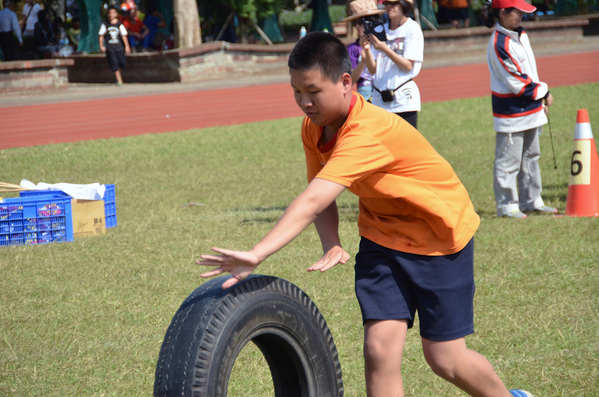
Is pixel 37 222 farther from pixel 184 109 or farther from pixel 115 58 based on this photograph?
pixel 115 58

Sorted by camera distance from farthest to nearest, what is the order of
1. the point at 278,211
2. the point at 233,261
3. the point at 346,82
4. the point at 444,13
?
the point at 444,13 → the point at 278,211 → the point at 346,82 → the point at 233,261

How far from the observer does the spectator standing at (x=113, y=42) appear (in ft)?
60.6

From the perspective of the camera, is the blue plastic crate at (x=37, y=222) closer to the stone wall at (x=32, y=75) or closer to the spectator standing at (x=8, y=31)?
the stone wall at (x=32, y=75)

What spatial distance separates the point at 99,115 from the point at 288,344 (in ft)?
44.4

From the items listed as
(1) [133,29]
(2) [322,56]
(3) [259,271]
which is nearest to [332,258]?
(2) [322,56]

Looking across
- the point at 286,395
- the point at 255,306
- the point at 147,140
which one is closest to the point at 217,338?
the point at 255,306

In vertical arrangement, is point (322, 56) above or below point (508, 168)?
above

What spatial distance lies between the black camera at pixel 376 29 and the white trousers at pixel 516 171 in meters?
1.52

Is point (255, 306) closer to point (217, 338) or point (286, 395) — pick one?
point (217, 338)

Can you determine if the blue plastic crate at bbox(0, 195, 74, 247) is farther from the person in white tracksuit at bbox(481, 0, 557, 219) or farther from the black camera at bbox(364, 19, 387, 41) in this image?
the person in white tracksuit at bbox(481, 0, 557, 219)

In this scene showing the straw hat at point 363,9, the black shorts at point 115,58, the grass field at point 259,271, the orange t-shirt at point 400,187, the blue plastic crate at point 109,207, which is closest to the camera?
the orange t-shirt at point 400,187

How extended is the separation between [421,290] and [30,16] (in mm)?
24191

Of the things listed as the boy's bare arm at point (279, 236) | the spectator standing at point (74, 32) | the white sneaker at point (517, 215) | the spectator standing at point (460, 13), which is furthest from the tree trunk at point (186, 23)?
the boy's bare arm at point (279, 236)

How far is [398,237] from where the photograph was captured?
2.55 metres
